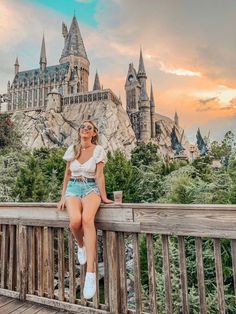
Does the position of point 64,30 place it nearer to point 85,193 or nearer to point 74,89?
point 74,89

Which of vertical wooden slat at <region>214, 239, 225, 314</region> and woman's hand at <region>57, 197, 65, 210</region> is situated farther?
woman's hand at <region>57, 197, 65, 210</region>

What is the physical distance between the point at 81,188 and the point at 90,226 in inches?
12.8

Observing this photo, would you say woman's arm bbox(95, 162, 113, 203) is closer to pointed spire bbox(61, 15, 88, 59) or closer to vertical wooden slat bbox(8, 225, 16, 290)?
vertical wooden slat bbox(8, 225, 16, 290)

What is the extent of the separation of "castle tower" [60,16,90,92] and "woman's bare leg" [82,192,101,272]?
72.1 meters

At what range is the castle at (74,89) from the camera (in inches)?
2611

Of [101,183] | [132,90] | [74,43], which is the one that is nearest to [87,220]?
[101,183]

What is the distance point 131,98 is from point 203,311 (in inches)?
2851

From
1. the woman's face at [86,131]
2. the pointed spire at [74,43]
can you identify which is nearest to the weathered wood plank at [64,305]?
the woman's face at [86,131]

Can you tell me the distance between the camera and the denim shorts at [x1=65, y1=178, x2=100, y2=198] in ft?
8.07

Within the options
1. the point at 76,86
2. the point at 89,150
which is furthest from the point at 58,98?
the point at 89,150

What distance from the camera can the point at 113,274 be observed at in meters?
2.38

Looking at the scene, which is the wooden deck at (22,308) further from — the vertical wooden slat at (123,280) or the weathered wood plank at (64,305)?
the vertical wooden slat at (123,280)

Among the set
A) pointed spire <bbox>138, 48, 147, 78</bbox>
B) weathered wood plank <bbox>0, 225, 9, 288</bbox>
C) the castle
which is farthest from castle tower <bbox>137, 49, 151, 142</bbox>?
weathered wood plank <bbox>0, 225, 9, 288</bbox>

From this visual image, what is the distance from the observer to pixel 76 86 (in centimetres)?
6894
